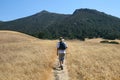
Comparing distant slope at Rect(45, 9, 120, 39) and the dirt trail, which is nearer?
the dirt trail

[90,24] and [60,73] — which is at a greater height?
[60,73]

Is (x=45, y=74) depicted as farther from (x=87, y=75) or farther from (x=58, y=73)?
(x=87, y=75)

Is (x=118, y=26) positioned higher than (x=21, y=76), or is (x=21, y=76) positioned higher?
(x=21, y=76)

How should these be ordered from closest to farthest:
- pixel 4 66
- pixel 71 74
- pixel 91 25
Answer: pixel 71 74 → pixel 4 66 → pixel 91 25

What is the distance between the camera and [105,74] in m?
20.7

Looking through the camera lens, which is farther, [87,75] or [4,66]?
[4,66]

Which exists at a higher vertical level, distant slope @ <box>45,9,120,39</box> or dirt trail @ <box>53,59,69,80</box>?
dirt trail @ <box>53,59,69,80</box>

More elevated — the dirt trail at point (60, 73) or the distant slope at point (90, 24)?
the dirt trail at point (60, 73)

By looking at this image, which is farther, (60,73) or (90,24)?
(90,24)

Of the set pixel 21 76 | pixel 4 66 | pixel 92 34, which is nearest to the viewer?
pixel 21 76

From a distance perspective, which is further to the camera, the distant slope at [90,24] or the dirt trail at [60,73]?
the distant slope at [90,24]

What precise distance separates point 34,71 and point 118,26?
15348 cm

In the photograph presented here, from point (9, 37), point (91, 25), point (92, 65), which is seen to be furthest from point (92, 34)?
point (92, 65)

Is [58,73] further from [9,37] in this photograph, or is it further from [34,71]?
[9,37]
